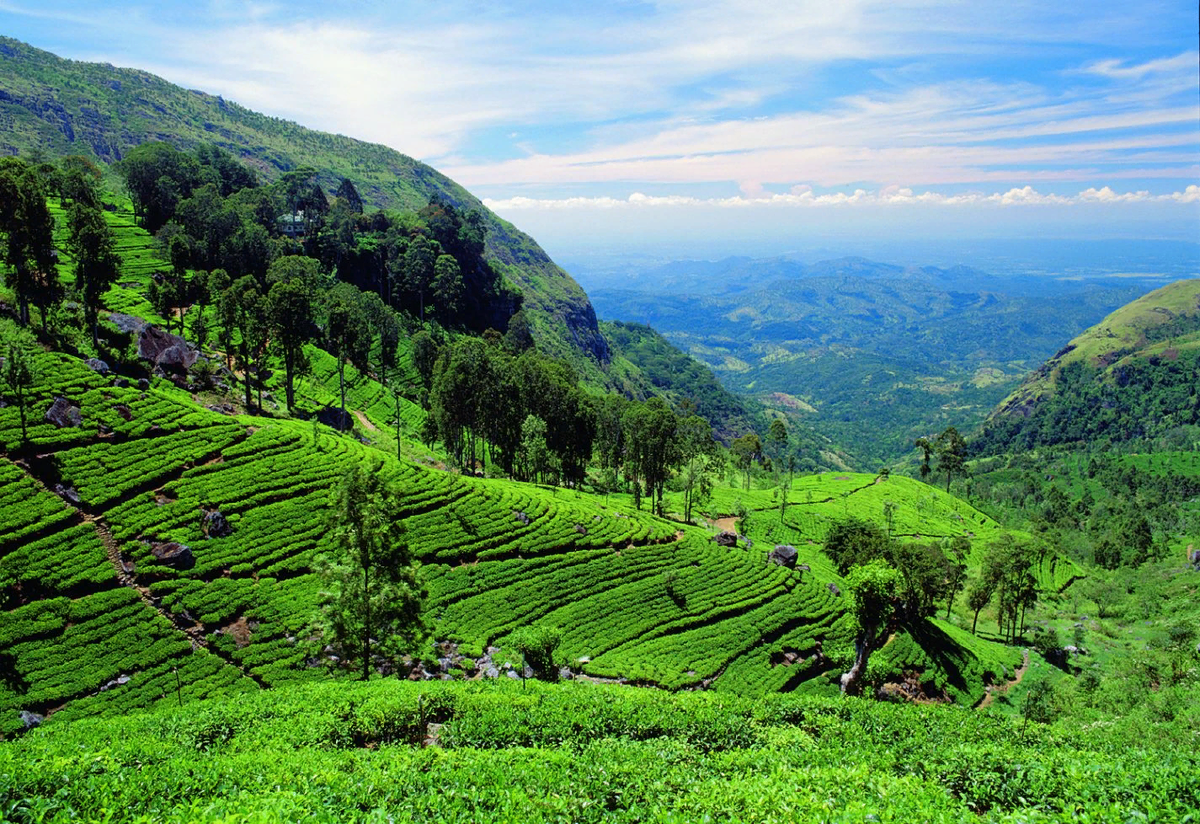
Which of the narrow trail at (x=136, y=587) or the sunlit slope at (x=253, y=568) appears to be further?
the narrow trail at (x=136, y=587)

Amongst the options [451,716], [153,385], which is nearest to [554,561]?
[451,716]

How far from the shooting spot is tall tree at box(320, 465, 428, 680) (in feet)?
95.9

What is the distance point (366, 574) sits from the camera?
2980 centimetres

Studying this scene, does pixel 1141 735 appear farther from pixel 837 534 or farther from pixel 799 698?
pixel 837 534

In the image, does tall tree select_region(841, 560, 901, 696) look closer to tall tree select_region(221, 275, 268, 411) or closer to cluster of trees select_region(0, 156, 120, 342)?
tall tree select_region(221, 275, 268, 411)

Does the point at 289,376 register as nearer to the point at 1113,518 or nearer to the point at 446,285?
the point at 446,285

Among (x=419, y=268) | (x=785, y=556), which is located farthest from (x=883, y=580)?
(x=419, y=268)

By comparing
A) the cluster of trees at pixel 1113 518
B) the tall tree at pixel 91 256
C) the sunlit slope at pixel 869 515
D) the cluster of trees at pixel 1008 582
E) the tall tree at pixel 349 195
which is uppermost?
the tall tree at pixel 349 195

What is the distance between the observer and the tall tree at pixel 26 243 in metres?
65.2

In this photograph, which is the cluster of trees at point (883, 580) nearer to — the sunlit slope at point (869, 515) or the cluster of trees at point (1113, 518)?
the sunlit slope at point (869, 515)

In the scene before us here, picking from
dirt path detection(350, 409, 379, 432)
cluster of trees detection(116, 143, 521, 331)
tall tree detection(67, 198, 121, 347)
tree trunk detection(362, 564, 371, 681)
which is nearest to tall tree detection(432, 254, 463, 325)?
cluster of trees detection(116, 143, 521, 331)

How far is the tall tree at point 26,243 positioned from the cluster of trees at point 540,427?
46.0 m

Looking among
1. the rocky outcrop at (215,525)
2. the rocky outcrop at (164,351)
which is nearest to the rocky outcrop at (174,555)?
the rocky outcrop at (215,525)

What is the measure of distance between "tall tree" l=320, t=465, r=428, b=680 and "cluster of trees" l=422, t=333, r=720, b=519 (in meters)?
46.7
